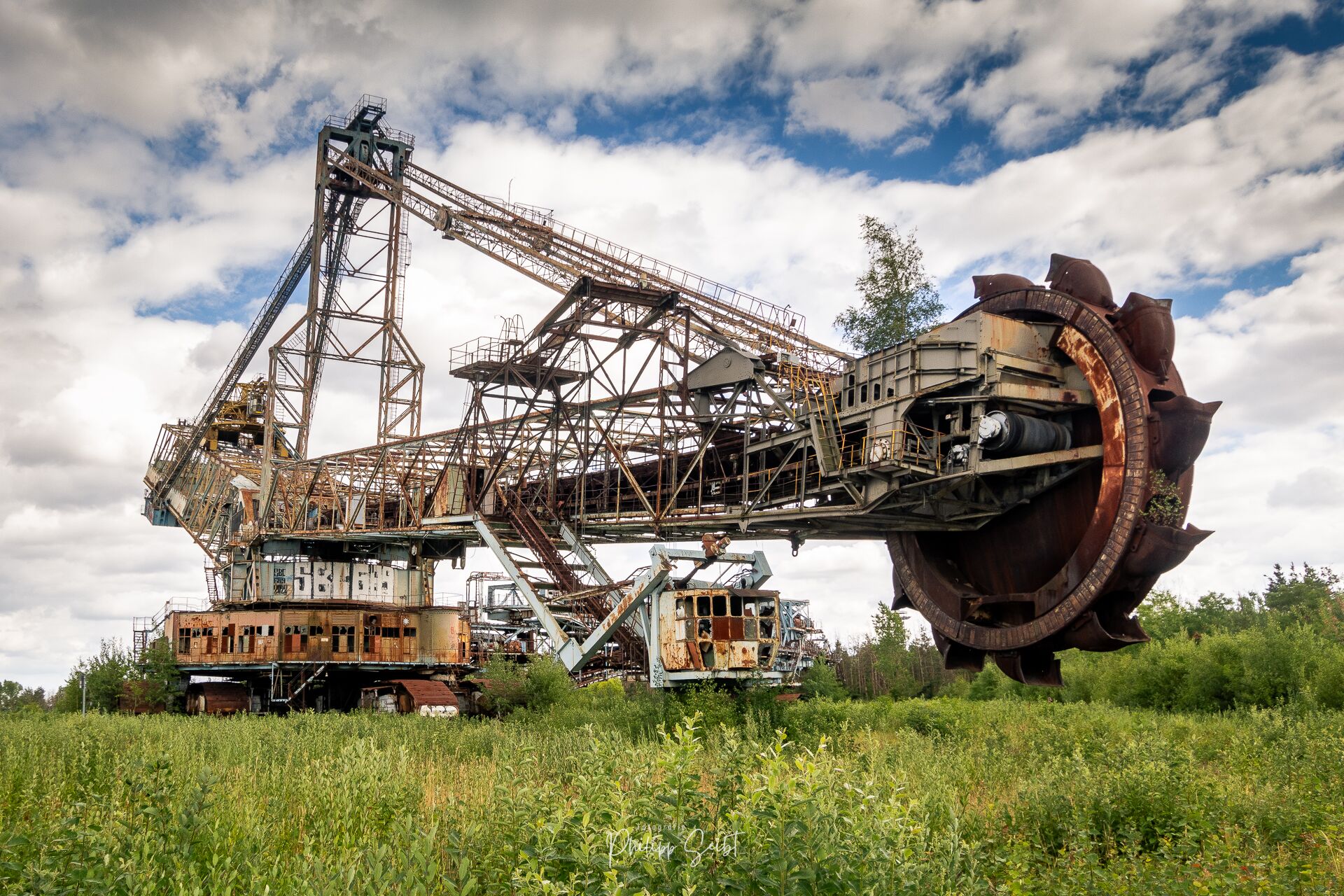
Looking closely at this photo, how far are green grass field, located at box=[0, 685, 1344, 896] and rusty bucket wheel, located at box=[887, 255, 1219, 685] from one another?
2230 millimetres

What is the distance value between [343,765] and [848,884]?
7543 millimetres

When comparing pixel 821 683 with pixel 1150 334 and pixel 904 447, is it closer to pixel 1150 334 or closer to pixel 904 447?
pixel 904 447

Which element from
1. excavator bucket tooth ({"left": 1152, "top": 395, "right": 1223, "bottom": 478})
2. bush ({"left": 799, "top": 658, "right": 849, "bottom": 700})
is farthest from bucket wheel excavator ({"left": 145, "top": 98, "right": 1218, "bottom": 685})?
→ bush ({"left": 799, "top": 658, "right": 849, "bottom": 700})

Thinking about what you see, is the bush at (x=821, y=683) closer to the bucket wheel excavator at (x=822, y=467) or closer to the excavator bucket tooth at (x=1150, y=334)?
the bucket wheel excavator at (x=822, y=467)

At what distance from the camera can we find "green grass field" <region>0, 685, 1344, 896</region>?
309 inches

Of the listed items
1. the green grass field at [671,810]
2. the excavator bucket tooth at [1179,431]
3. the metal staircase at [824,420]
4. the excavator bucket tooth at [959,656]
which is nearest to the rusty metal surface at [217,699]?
the green grass field at [671,810]

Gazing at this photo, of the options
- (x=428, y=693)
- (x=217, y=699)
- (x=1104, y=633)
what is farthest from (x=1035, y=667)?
(x=217, y=699)

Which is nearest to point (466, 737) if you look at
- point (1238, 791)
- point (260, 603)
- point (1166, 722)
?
point (1238, 791)

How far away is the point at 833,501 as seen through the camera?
2219 centimetres

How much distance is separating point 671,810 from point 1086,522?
44.0 feet

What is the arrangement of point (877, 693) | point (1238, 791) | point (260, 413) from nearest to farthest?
1. point (1238, 791)
2. point (260, 413)
3. point (877, 693)

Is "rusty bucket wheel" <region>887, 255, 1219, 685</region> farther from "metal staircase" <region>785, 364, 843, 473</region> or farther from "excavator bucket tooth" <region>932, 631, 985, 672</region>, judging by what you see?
"metal staircase" <region>785, 364, 843, 473</region>

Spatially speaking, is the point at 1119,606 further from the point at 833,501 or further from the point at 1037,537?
the point at 833,501

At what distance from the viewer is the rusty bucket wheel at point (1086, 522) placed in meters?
18.0
